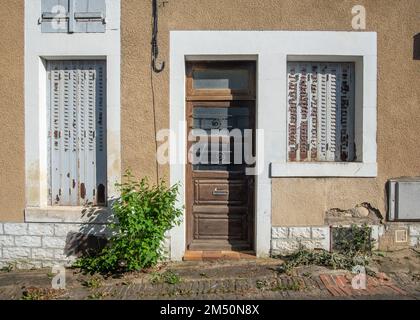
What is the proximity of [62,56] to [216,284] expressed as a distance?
3.58 metres

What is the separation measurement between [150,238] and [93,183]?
1.27 m

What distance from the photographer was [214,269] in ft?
15.3

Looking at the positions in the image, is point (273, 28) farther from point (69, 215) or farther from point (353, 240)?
point (69, 215)

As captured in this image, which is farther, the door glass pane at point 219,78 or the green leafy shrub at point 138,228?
the door glass pane at point 219,78

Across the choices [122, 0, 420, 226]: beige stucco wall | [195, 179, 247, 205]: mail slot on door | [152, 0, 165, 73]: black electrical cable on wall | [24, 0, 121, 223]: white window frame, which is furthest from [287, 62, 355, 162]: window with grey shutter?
[24, 0, 121, 223]: white window frame

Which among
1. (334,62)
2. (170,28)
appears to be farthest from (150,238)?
(334,62)

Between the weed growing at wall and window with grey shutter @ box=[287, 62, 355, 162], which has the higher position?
window with grey shutter @ box=[287, 62, 355, 162]

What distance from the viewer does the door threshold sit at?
489cm

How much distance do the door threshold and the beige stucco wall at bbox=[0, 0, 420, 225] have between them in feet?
2.00

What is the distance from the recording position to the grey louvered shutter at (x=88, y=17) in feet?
15.9

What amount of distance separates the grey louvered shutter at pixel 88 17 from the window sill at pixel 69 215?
7.93 ft

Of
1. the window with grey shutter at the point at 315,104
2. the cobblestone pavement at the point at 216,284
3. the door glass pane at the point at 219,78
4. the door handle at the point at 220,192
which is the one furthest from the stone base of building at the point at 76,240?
the door glass pane at the point at 219,78

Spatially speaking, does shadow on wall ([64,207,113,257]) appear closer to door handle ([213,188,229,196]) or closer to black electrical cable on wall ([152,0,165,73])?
door handle ([213,188,229,196])

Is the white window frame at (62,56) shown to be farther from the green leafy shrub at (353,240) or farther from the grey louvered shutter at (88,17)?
the green leafy shrub at (353,240)
